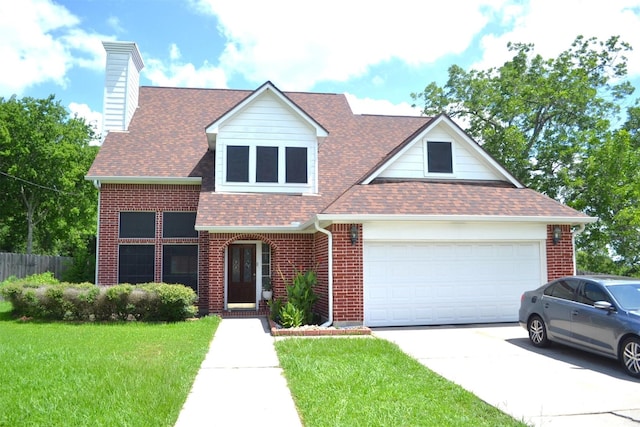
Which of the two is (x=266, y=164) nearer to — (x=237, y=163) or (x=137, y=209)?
(x=237, y=163)

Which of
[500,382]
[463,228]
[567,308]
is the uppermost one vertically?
[463,228]

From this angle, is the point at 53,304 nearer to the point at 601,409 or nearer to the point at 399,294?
the point at 399,294

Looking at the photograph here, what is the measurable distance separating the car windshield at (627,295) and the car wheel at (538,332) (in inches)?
64.7

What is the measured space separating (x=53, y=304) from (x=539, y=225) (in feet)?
42.9

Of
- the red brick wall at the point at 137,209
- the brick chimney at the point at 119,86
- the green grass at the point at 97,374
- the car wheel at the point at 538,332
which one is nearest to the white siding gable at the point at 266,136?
the red brick wall at the point at 137,209

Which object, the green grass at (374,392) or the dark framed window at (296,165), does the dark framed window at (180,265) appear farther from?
the green grass at (374,392)

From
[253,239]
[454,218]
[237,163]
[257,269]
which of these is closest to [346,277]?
[454,218]

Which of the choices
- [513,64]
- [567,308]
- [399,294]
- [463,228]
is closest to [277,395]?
[567,308]

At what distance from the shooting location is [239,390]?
22.5 ft

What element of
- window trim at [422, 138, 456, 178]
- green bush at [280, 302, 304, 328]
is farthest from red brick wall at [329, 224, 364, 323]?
window trim at [422, 138, 456, 178]

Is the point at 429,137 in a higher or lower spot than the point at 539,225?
higher

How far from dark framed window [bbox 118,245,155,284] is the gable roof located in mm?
2222

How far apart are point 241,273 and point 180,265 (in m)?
1.99

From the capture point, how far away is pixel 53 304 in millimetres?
13570
